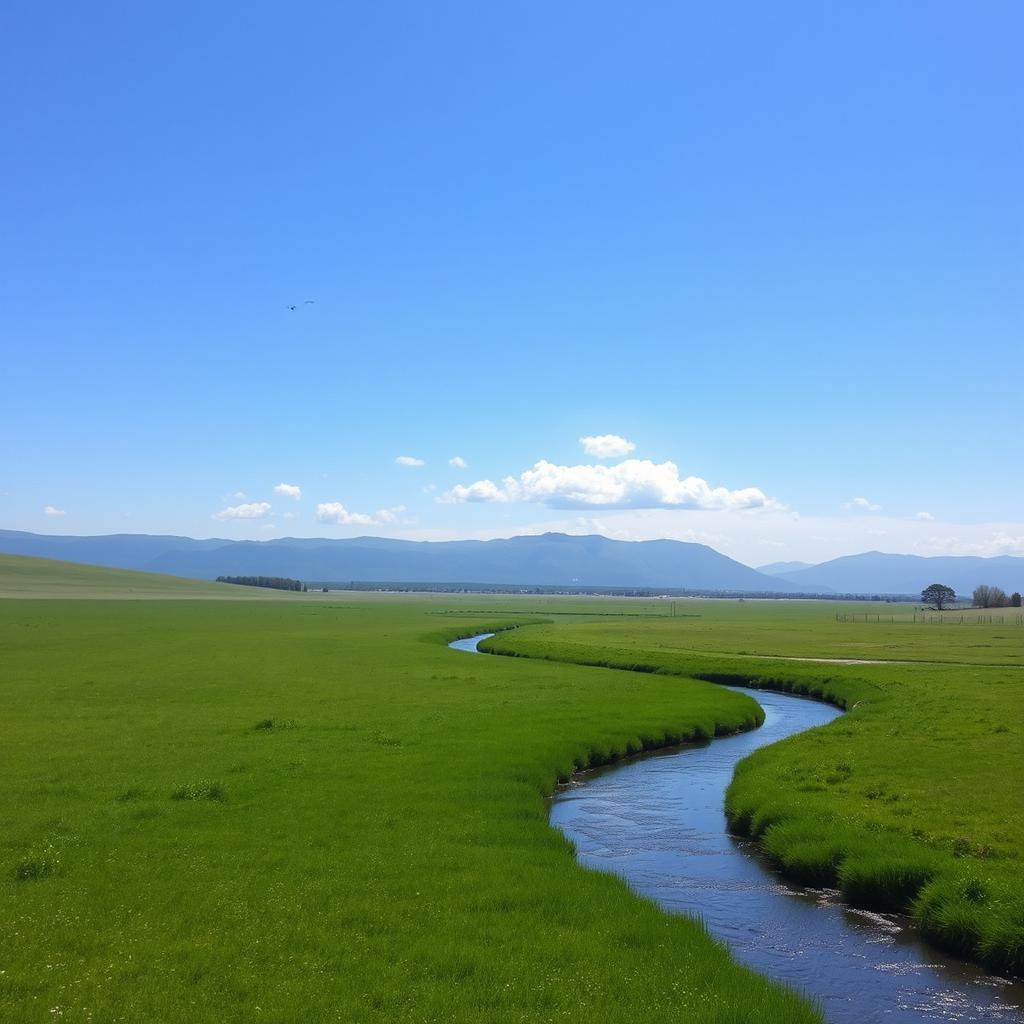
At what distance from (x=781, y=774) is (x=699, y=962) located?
15.1 metres

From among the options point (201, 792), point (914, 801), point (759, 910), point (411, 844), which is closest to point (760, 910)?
point (759, 910)

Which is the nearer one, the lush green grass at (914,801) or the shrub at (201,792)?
the lush green grass at (914,801)

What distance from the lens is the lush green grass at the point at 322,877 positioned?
11906 millimetres

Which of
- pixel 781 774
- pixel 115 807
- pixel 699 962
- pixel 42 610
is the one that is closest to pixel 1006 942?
pixel 699 962

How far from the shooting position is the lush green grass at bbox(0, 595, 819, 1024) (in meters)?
11.9

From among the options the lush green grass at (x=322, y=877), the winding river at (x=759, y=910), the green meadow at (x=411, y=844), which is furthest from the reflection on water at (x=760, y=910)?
the lush green grass at (x=322, y=877)

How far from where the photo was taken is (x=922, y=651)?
245 feet

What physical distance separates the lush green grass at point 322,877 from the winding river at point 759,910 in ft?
4.77

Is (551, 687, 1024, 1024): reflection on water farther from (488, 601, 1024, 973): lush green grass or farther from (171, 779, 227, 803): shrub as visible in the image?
(171, 779, 227, 803): shrub

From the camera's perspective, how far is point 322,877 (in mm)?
16406

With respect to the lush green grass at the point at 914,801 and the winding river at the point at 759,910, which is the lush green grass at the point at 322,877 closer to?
the winding river at the point at 759,910

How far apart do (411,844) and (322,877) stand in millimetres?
2934

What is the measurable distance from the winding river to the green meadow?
85cm

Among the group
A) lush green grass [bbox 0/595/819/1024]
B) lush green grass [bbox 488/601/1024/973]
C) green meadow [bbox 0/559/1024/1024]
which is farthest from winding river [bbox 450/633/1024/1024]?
lush green grass [bbox 0/595/819/1024]
